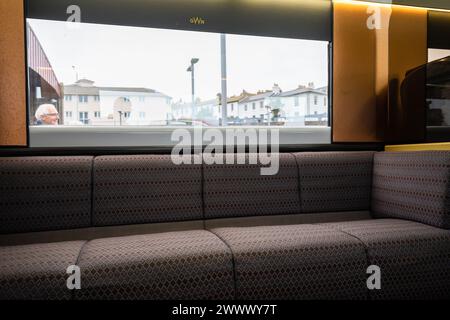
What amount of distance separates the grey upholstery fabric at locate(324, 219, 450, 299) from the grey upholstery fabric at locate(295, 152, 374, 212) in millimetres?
659

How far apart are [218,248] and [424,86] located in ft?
7.92

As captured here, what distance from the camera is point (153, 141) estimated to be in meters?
2.61

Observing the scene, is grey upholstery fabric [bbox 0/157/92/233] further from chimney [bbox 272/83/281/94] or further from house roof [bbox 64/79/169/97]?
chimney [bbox 272/83/281/94]

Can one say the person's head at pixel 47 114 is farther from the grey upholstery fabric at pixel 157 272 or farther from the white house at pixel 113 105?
the grey upholstery fabric at pixel 157 272

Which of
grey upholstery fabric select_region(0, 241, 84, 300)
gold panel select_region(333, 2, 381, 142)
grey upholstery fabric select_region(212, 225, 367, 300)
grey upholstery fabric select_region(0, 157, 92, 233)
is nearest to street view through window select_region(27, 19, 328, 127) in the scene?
gold panel select_region(333, 2, 381, 142)

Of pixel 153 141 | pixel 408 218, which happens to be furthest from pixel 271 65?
pixel 408 218

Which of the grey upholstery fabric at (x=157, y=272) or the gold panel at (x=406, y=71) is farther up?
the gold panel at (x=406, y=71)

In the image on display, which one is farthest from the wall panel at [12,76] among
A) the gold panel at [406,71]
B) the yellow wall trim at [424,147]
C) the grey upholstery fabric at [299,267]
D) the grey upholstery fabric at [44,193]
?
the gold panel at [406,71]

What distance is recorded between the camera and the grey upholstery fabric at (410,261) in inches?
69.1

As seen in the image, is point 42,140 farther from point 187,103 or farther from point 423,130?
point 423,130

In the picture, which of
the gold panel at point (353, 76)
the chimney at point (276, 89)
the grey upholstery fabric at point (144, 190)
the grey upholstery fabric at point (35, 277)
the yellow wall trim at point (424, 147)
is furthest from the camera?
the chimney at point (276, 89)

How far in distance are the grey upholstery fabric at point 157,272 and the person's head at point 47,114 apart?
4.08ft
